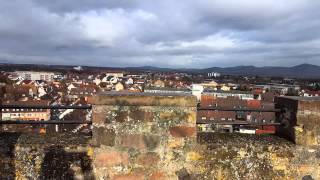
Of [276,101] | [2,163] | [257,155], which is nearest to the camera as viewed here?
[2,163]

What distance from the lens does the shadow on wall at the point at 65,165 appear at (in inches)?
148

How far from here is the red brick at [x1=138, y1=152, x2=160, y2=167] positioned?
3.85m

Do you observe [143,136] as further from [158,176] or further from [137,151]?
[158,176]

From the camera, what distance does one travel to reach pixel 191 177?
390cm

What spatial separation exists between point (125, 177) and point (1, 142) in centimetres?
123

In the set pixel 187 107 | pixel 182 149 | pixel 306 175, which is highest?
pixel 187 107

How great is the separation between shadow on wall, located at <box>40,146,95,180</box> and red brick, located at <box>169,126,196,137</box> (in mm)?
846

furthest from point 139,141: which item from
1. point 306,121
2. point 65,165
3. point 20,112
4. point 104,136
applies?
point 20,112

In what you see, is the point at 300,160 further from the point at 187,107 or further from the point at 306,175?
the point at 187,107

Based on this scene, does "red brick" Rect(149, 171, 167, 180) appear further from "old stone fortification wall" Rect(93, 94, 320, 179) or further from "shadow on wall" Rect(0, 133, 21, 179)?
"shadow on wall" Rect(0, 133, 21, 179)

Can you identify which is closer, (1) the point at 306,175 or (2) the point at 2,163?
(2) the point at 2,163

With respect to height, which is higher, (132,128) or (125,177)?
(132,128)

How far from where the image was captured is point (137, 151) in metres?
3.86

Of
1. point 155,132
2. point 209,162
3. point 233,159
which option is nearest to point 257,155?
point 233,159
